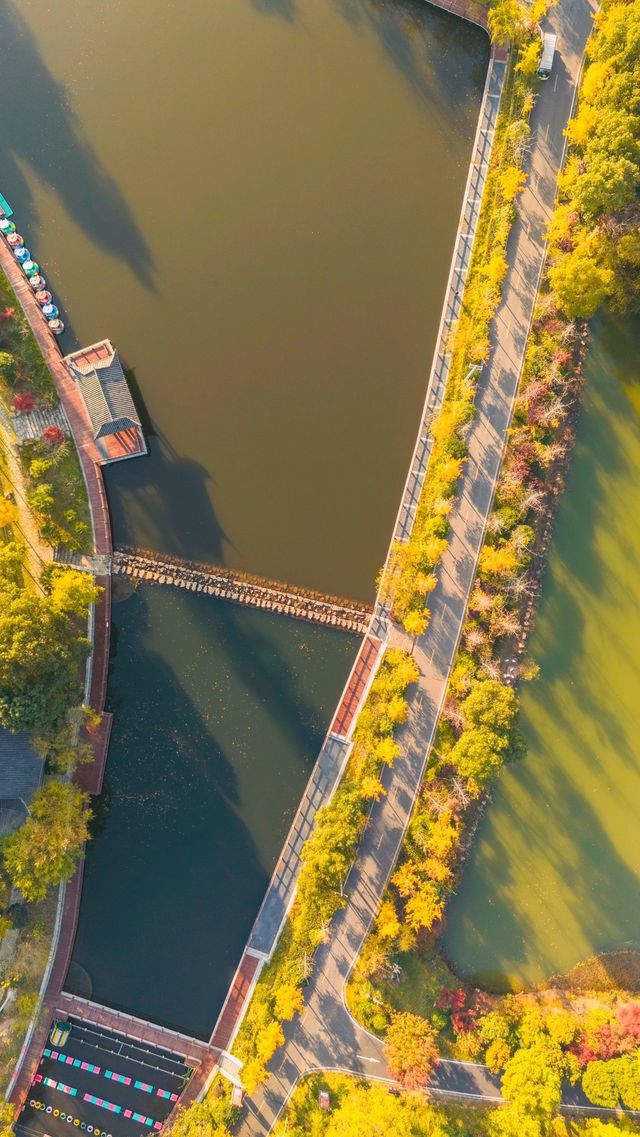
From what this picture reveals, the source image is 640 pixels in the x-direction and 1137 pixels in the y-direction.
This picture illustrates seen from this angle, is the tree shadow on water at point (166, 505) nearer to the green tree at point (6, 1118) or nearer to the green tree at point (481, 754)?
the green tree at point (481, 754)

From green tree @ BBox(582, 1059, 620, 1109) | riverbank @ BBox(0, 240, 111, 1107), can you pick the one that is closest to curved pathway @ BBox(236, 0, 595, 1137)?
green tree @ BBox(582, 1059, 620, 1109)

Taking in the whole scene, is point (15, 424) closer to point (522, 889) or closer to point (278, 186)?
point (278, 186)

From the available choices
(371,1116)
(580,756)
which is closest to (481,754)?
(580,756)

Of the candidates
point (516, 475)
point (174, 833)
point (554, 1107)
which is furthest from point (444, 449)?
point (554, 1107)

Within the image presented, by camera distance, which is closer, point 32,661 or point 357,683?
point 32,661

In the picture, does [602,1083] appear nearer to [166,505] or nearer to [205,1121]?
[205,1121]

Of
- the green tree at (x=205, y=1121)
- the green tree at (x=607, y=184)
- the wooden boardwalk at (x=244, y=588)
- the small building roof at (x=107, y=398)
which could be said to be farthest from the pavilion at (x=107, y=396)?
the green tree at (x=205, y=1121)
